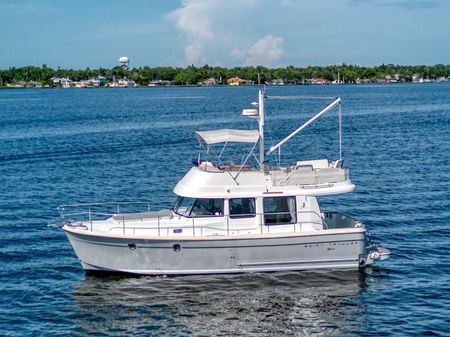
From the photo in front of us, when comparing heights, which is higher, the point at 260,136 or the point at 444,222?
the point at 260,136

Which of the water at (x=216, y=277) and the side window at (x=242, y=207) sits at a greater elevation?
the side window at (x=242, y=207)

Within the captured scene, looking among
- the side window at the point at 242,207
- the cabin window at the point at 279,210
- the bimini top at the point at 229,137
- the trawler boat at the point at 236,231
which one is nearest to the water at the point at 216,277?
the trawler boat at the point at 236,231

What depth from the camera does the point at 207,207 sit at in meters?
27.4

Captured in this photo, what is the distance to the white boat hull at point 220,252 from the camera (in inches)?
1038

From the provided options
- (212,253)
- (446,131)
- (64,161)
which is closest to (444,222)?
(212,253)

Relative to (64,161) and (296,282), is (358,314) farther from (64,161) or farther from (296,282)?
(64,161)

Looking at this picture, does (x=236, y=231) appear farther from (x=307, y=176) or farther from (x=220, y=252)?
(x=307, y=176)

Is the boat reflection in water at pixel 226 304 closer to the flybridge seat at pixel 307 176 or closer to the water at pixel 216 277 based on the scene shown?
the water at pixel 216 277

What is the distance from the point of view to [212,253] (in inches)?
1045

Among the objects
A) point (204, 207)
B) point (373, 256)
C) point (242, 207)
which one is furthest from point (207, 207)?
point (373, 256)

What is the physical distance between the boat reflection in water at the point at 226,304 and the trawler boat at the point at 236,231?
0.56 meters

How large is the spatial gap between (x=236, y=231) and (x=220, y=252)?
42.1 inches

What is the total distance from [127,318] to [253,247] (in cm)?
562

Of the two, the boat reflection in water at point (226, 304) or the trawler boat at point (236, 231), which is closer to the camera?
the boat reflection in water at point (226, 304)
